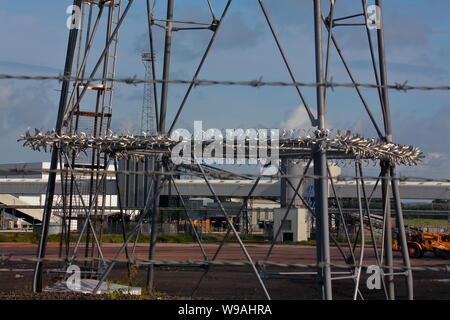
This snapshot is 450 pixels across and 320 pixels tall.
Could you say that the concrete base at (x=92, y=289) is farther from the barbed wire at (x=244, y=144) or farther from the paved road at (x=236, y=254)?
the paved road at (x=236, y=254)

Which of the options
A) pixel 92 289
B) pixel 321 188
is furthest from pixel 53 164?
pixel 321 188

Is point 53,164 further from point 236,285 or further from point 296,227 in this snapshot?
point 296,227

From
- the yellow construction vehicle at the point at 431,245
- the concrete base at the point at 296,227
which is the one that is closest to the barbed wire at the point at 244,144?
the yellow construction vehicle at the point at 431,245

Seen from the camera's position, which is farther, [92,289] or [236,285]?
[236,285]

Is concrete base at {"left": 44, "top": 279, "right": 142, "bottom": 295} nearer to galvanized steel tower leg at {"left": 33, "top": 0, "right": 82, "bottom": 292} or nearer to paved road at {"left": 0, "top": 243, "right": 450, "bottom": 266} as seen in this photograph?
galvanized steel tower leg at {"left": 33, "top": 0, "right": 82, "bottom": 292}

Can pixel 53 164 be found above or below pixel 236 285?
above

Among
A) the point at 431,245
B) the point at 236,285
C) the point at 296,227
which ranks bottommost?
the point at 236,285

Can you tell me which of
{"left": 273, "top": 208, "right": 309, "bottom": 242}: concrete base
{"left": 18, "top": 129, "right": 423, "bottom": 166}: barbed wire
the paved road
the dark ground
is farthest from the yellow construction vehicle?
{"left": 18, "top": 129, "right": 423, "bottom": 166}: barbed wire

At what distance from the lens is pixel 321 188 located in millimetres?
7750

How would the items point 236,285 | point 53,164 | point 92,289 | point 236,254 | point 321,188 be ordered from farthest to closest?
1. point 236,254
2. point 236,285
3. point 92,289
4. point 53,164
5. point 321,188

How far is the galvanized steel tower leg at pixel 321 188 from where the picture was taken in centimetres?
783
